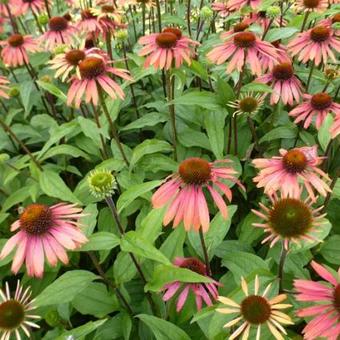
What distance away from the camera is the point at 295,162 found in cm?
138

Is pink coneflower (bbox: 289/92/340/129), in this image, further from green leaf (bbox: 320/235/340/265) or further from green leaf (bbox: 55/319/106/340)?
green leaf (bbox: 55/319/106/340)

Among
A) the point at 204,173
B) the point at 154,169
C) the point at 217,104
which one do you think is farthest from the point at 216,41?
the point at 204,173

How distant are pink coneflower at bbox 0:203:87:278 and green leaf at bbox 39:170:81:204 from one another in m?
0.34

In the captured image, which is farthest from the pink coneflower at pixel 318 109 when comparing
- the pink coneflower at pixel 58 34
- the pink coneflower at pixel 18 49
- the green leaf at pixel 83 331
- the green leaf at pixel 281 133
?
the pink coneflower at pixel 18 49

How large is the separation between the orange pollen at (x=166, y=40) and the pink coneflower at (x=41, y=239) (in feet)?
2.99

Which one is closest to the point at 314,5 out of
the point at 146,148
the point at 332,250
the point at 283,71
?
the point at 283,71

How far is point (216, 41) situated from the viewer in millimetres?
2246

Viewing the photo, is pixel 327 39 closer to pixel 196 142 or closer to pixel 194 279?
pixel 196 142

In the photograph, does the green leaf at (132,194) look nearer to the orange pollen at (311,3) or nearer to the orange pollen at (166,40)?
the orange pollen at (166,40)

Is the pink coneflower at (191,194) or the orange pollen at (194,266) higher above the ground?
the pink coneflower at (191,194)

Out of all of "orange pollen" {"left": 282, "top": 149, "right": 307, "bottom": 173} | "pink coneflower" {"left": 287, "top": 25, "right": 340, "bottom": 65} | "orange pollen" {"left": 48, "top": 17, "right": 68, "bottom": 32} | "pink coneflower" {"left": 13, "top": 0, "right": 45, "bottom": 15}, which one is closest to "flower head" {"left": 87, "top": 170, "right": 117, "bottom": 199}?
"orange pollen" {"left": 282, "top": 149, "right": 307, "bottom": 173}

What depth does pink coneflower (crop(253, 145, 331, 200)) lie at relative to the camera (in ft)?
4.41

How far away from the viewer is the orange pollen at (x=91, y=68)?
66.2 inches

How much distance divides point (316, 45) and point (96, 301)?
145 centimetres
